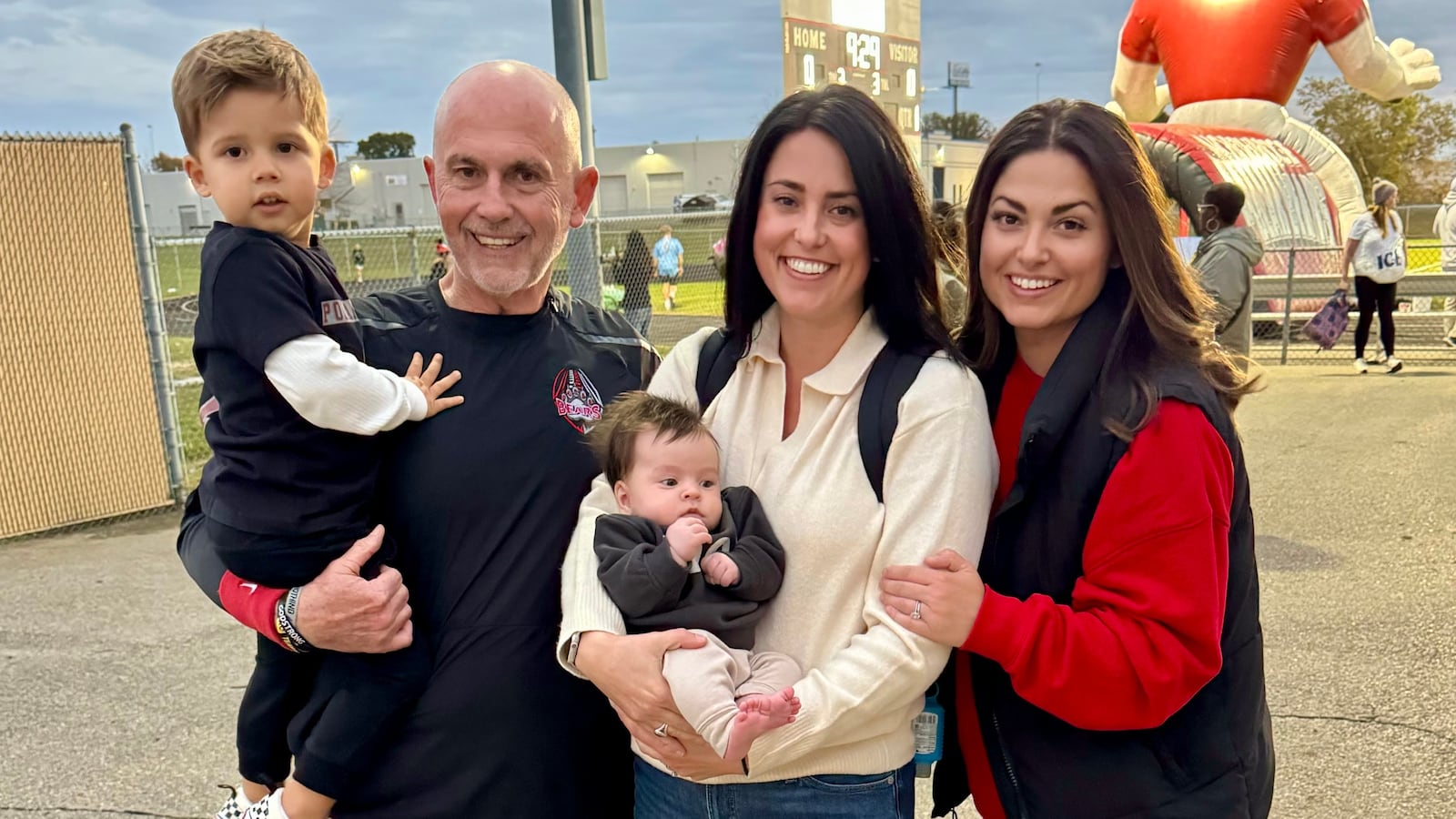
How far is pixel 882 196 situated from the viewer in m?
1.92

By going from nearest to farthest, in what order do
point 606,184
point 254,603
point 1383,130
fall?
point 254,603
point 1383,130
point 606,184

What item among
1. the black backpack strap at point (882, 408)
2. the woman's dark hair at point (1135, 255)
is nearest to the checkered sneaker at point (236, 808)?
the black backpack strap at point (882, 408)

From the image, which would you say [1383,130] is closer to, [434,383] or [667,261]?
[667,261]

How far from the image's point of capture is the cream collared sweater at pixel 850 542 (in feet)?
5.74

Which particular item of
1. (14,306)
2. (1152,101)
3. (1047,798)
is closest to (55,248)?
(14,306)

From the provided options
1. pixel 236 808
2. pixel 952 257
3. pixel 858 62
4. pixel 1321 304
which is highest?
pixel 858 62

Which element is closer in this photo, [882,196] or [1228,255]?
[882,196]

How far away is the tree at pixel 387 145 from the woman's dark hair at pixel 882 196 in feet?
310

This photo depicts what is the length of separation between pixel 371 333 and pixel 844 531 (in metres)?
1.12

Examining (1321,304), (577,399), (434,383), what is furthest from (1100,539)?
(1321,304)

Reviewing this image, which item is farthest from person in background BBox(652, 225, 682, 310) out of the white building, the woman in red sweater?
the white building

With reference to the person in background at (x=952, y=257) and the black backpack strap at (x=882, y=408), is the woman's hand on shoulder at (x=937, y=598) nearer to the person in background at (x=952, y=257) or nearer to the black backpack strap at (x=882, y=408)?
the black backpack strap at (x=882, y=408)

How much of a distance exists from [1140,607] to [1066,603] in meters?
0.18

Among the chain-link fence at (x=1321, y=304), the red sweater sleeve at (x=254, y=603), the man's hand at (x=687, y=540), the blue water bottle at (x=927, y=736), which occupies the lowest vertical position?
the chain-link fence at (x=1321, y=304)
